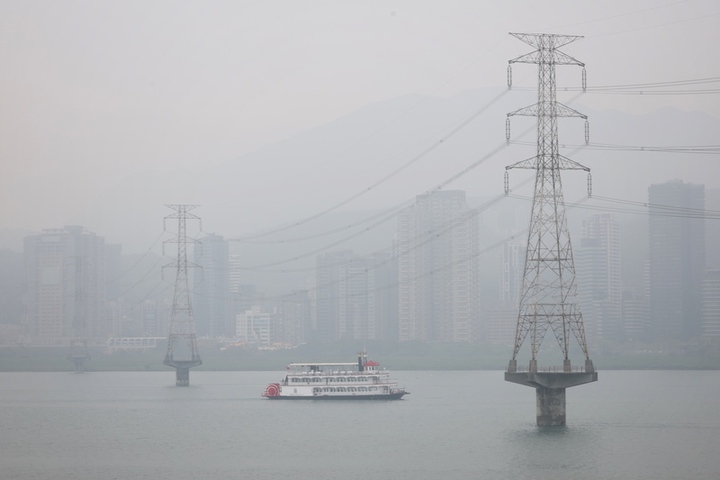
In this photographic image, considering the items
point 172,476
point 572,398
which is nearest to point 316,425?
point 172,476

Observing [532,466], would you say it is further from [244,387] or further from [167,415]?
[244,387]

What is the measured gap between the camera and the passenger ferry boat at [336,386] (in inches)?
4368

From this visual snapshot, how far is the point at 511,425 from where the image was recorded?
7700 centimetres

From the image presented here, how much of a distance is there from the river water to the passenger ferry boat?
10.2 ft

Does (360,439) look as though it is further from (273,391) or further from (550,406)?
(273,391)

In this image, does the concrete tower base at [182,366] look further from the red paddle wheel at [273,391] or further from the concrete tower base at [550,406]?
the concrete tower base at [550,406]

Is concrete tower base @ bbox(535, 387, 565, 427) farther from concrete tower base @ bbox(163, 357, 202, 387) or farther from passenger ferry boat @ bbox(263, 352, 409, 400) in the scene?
concrete tower base @ bbox(163, 357, 202, 387)

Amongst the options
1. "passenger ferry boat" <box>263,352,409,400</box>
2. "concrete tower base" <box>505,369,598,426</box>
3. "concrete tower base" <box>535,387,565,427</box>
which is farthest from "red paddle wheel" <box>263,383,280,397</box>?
"concrete tower base" <box>535,387,565,427</box>

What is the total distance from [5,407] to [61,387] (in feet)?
146

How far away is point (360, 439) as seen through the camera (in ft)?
230

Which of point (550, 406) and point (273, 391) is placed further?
point (273, 391)

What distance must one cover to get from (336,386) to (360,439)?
4136 centimetres

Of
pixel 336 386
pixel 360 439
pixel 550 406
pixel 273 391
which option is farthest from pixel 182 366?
pixel 550 406

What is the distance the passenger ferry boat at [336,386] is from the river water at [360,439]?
10.2 ft
